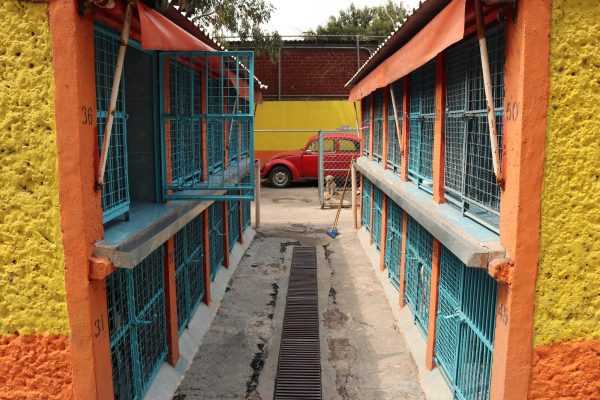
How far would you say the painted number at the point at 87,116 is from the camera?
3.37m

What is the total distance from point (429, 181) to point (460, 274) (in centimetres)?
149

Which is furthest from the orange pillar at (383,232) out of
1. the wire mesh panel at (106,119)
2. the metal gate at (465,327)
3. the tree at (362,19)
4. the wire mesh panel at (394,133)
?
the tree at (362,19)

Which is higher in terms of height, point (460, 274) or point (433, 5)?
point (433, 5)

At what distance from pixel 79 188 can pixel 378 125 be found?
7851 mm

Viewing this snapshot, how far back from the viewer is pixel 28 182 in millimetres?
3391

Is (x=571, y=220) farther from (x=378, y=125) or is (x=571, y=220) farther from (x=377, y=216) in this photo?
(x=378, y=125)

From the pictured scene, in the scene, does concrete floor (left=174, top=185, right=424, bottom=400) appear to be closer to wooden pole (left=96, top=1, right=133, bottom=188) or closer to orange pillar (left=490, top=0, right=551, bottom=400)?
orange pillar (left=490, top=0, right=551, bottom=400)

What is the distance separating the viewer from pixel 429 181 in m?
6.07

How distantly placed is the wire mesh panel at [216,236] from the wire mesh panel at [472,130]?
406 centimetres

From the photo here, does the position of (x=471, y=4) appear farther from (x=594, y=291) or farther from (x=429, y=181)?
(x=429, y=181)

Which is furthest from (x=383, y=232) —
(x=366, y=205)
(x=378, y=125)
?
(x=366, y=205)

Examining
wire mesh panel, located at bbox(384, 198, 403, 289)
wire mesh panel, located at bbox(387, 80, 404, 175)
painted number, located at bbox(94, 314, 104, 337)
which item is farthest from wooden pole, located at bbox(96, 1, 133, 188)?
wire mesh panel, located at bbox(384, 198, 403, 289)

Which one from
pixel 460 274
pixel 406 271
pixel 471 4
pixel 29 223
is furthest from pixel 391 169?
pixel 29 223

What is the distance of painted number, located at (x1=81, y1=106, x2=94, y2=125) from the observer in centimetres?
337
